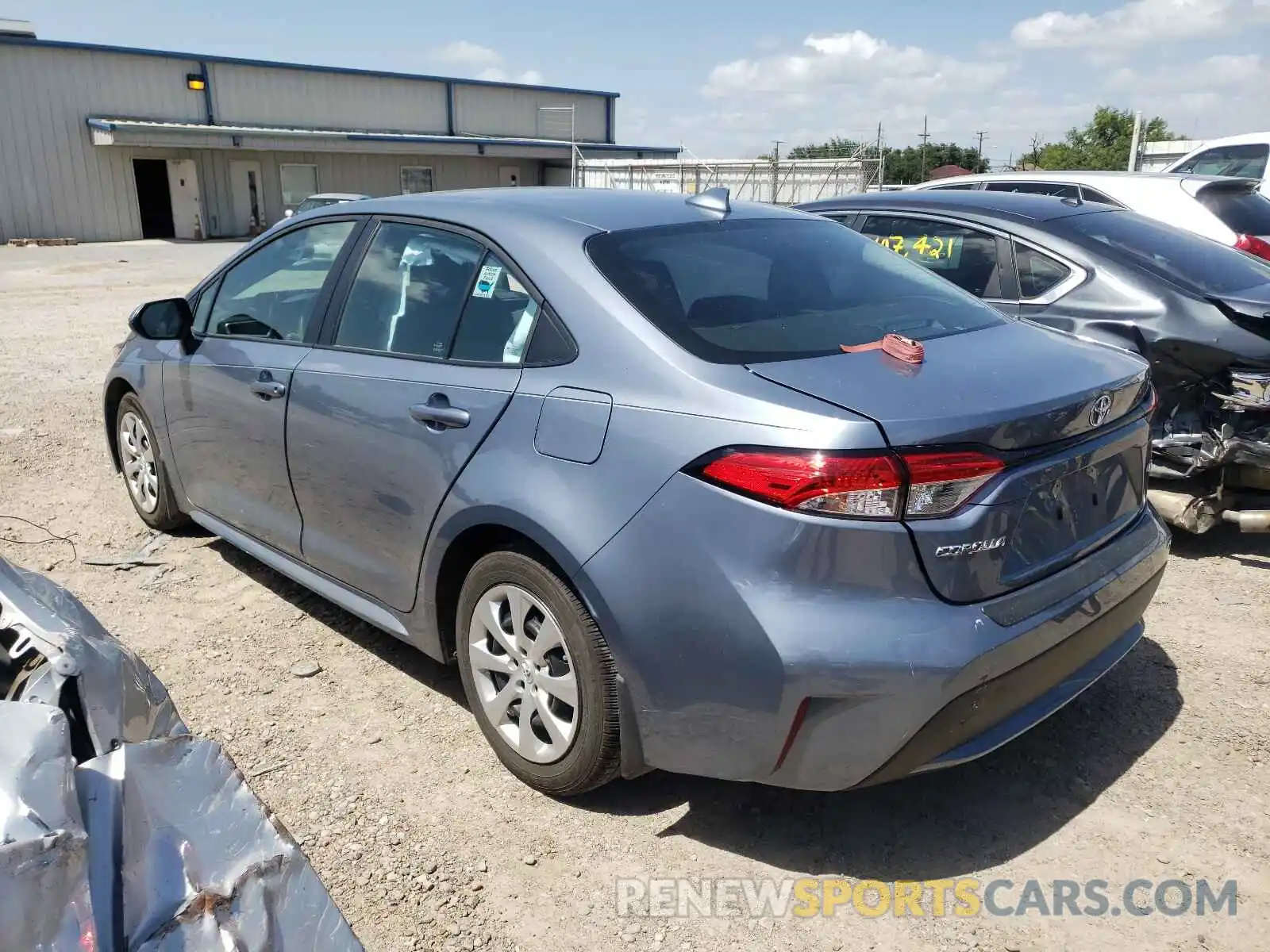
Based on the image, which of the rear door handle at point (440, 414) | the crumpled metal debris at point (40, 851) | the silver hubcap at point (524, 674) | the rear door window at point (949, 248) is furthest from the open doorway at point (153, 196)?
the crumpled metal debris at point (40, 851)

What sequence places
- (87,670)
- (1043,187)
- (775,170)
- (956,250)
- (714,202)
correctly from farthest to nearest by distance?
(775,170), (1043,187), (956,250), (714,202), (87,670)

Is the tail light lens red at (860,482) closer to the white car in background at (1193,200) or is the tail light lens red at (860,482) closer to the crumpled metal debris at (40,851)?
the crumpled metal debris at (40,851)

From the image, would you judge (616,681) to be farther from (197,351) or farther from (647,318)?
(197,351)

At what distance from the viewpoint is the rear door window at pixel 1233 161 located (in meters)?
11.3

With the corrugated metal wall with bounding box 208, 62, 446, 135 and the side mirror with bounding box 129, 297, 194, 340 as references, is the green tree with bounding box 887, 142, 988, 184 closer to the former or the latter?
the corrugated metal wall with bounding box 208, 62, 446, 135

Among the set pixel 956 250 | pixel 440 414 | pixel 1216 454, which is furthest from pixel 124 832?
pixel 956 250

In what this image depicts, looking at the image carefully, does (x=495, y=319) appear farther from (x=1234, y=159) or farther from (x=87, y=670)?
(x=1234, y=159)

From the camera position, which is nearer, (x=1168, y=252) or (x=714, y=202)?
(x=714, y=202)

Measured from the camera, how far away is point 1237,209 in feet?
22.2

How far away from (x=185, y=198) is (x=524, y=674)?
3149 cm

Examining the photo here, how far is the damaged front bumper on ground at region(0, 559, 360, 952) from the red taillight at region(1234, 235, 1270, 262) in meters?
6.85

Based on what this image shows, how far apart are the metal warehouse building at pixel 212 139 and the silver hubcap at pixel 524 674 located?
1164 inches

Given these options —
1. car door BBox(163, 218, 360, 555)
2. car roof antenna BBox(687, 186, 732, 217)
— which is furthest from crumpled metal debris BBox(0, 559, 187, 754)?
car roof antenna BBox(687, 186, 732, 217)

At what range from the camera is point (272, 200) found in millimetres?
32469
